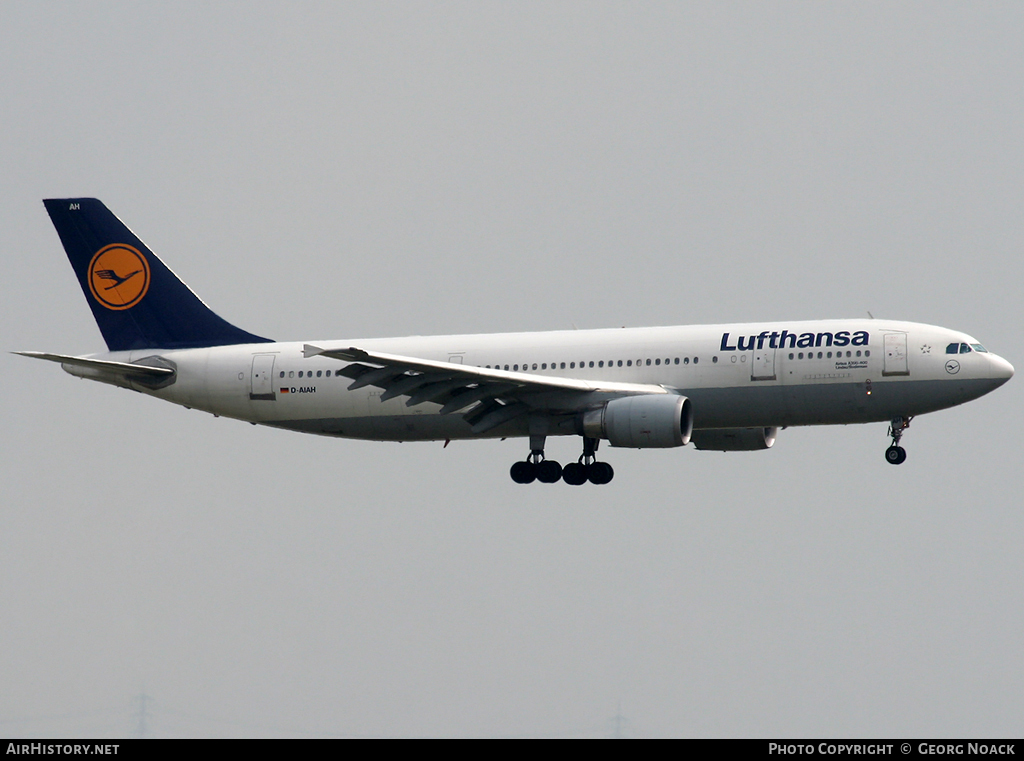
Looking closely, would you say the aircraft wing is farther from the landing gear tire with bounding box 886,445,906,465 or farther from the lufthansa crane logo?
the lufthansa crane logo

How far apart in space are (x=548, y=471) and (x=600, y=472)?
1.74 m

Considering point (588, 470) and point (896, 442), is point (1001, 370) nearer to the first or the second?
point (896, 442)

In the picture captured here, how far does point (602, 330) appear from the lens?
5356 cm

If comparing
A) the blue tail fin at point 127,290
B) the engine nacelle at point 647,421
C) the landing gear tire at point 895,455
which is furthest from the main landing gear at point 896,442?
the blue tail fin at point 127,290

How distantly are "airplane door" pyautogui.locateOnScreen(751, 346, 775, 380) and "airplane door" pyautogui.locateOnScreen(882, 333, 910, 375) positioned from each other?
3.44 m

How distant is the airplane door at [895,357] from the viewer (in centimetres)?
4978

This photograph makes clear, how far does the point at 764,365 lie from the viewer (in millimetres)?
50250

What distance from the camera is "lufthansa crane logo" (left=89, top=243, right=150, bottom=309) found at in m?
58.2

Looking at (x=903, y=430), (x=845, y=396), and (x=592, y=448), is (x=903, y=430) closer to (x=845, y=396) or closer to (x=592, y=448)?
(x=845, y=396)

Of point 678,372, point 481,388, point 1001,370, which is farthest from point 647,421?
point 1001,370

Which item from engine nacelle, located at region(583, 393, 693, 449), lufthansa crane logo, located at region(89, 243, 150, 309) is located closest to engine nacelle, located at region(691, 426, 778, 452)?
engine nacelle, located at region(583, 393, 693, 449)

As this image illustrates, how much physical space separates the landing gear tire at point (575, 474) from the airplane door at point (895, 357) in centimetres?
1040

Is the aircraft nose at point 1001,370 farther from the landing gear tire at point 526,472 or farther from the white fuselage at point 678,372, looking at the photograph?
the landing gear tire at point 526,472
